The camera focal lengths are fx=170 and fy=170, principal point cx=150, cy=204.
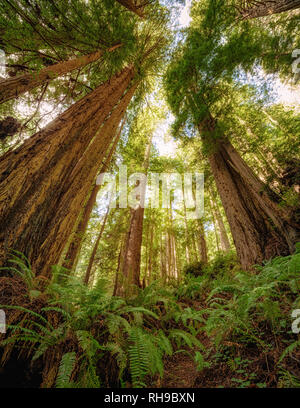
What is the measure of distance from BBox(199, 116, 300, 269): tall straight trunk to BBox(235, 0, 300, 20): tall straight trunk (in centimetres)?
283

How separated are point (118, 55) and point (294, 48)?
169 inches

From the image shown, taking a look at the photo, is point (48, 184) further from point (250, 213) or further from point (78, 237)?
point (250, 213)

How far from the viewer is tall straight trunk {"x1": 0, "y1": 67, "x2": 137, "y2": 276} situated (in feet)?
6.88

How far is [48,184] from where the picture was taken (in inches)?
102

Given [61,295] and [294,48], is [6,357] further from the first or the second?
[294,48]

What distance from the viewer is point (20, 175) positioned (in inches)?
90.4

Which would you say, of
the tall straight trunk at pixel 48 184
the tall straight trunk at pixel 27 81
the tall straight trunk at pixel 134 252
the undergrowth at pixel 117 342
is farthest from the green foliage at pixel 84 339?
the tall straight trunk at pixel 27 81

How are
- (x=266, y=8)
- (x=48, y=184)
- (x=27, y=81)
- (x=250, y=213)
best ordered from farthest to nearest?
(x=266, y=8) < (x=250, y=213) < (x=27, y=81) < (x=48, y=184)

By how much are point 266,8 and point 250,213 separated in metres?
5.19

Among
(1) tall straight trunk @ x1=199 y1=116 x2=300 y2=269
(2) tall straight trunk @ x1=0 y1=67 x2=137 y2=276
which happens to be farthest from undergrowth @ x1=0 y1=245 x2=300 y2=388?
(1) tall straight trunk @ x1=199 y1=116 x2=300 y2=269

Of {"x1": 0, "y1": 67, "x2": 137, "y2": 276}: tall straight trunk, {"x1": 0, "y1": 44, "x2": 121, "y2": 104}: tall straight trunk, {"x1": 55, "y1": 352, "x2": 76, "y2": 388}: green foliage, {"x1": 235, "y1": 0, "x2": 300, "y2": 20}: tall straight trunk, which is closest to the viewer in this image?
{"x1": 55, "y1": 352, "x2": 76, "y2": 388}: green foliage

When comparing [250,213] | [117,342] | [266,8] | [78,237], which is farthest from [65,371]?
[266,8]

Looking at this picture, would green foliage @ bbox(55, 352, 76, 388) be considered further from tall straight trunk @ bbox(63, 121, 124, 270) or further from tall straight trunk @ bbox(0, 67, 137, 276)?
tall straight trunk @ bbox(63, 121, 124, 270)
